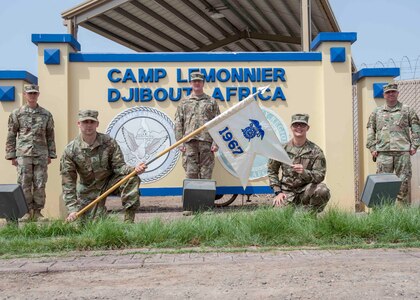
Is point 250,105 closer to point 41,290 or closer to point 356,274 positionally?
point 356,274

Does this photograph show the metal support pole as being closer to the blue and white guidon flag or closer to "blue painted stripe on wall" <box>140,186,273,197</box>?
"blue painted stripe on wall" <box>140,186,273,197</box>

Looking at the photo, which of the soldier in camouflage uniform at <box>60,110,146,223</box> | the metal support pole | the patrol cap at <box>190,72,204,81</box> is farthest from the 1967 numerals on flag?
the metal support pole

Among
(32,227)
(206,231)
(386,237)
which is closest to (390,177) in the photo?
(386,237)

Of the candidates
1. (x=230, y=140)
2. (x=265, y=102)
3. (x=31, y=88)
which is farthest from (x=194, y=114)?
(x=31, y=88)

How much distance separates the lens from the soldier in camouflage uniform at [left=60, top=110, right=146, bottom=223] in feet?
20.3

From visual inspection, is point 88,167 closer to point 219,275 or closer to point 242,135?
point 242,135

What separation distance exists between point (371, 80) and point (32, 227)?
5.59 metres

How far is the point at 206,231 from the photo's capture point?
550cm

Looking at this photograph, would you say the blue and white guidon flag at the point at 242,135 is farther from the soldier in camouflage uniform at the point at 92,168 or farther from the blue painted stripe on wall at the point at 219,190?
the blue painted stripe on wall at the point at 219,190

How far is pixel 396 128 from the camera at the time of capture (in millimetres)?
7758

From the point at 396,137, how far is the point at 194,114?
2.86 meters

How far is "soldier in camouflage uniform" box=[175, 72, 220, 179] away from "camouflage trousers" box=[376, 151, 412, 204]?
2.41 meters

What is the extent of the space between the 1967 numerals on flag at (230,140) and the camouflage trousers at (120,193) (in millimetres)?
1100

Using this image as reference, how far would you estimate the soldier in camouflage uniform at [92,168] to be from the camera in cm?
619
